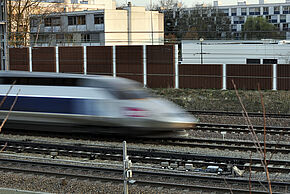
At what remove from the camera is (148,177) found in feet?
35.6

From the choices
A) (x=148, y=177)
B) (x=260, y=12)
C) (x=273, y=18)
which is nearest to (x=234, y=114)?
(x=148, y=177)

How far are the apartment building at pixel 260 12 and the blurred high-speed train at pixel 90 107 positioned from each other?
80.0m

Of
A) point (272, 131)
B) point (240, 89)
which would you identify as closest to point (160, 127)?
point (272, 131)

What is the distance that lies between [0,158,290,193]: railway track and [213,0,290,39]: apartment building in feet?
275

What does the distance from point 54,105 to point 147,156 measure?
4245 mm

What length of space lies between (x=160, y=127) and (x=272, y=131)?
439cm

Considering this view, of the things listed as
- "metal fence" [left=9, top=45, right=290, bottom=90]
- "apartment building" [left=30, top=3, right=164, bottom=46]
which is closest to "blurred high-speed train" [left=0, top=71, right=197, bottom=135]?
"metal fence" [left=9, top=45, right=290, bottom=90]

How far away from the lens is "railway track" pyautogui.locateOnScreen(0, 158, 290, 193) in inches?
388

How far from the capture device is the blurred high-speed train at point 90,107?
1459 cm

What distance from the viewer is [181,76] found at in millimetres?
31141

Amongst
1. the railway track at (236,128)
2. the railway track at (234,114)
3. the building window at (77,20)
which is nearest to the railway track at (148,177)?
the railway track at (236,128)

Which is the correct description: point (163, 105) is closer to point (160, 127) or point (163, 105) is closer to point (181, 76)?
point (160, 127)

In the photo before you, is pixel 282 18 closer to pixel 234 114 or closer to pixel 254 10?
pixel 254 10

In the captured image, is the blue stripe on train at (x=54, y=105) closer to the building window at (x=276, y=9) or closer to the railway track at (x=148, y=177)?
the railway track at (x=148, y=177)
